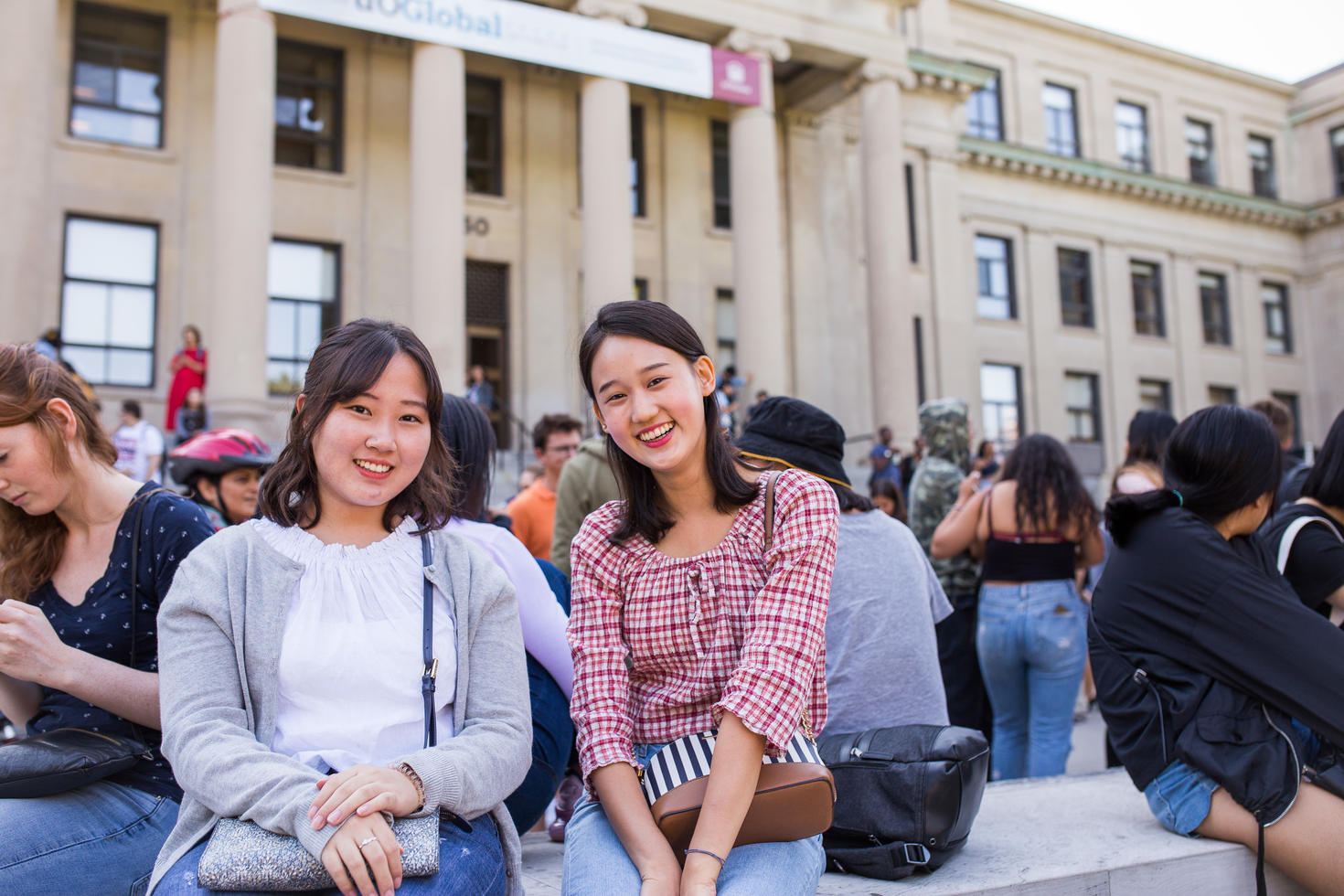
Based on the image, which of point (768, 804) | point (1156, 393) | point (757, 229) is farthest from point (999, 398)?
point (768, 804)

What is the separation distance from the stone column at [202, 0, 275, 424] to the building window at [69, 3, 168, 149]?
9.50 feet

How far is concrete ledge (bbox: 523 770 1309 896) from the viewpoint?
3.17 meters

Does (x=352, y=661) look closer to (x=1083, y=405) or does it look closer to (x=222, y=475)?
(x=222, y=475)

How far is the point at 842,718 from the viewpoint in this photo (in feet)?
12.0

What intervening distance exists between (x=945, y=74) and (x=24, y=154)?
1986cm

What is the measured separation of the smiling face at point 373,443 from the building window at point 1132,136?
3409 centimetres

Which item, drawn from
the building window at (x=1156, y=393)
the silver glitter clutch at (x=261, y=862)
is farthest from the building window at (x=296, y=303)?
the building window at (x=1156, y=393)

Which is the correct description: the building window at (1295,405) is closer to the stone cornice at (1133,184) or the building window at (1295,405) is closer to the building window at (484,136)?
the stone cornice at (1133,184)

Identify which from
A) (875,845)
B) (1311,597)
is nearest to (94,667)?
(875,845)

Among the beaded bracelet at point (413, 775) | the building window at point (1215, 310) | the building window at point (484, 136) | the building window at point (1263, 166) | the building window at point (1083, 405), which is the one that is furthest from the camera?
the building window at point (1263, 166)

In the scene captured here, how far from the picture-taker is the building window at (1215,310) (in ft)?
110

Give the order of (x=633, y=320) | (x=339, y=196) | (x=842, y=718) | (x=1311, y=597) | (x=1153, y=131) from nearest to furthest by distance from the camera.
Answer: (x=633, y=320), (x=842, y=718), (x=1311, y=597), (x=339, y=196), (x=1153, y=131)

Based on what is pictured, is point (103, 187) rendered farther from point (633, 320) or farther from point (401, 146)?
point (633, 320)

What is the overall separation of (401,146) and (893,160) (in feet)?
34.2
